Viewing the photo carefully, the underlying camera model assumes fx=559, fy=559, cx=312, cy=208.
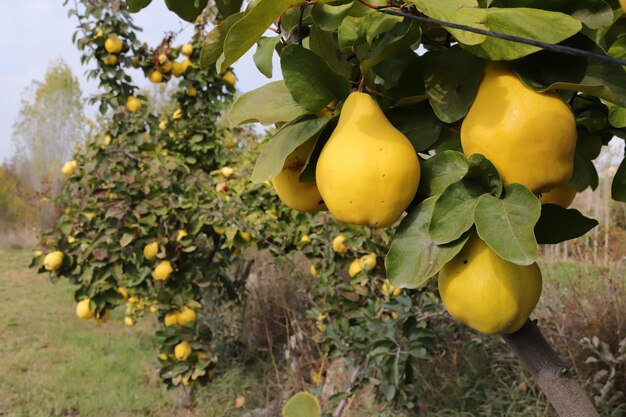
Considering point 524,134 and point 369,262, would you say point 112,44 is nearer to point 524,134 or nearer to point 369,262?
point 369,262

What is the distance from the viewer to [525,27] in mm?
390

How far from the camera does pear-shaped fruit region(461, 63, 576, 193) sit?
15.8 inches

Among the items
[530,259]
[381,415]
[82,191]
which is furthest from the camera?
[82,191]

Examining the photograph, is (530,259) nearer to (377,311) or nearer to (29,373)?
(377,311)

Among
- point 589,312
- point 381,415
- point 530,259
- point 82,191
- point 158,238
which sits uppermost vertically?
point 530,259

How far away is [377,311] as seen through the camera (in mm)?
1903

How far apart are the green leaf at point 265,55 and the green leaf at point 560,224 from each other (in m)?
0.28

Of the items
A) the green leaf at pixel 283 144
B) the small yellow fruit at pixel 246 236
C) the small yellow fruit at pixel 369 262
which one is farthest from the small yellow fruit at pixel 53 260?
the green leaf at pixel 283 144

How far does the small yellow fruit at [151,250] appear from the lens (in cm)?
235

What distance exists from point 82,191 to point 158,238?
23.8 inches

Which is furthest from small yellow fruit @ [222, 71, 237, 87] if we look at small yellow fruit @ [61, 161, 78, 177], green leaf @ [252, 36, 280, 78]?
green leaf @ [252, 36, 280, 78]

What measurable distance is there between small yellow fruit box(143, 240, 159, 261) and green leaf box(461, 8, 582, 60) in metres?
2.12

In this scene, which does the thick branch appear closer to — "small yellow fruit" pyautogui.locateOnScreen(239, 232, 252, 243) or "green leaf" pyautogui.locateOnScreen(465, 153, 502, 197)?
"green leaf" pyautogui.locateOnScreen(465, 153, 502, 197)

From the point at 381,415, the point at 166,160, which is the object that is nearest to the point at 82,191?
the point at 166,160
